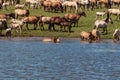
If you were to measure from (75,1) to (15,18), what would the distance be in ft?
29.9

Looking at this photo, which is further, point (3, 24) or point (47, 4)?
point (47, 4)

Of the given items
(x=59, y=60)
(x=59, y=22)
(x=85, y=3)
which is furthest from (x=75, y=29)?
(x=59, y=60)

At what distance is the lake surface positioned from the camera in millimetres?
24484

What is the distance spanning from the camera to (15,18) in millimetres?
51219

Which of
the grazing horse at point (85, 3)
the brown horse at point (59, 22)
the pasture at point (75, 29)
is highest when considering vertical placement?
the grazing horse at point (85, 3)

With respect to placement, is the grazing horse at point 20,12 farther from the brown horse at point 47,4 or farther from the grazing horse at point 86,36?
the grazing horse at point 86,36

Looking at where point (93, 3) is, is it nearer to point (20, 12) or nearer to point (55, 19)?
point (20, 12)

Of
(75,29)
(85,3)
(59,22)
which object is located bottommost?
(75,29)

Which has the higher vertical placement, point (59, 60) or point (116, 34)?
point (59, 60)

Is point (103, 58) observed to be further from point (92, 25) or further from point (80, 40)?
point (92, 25)

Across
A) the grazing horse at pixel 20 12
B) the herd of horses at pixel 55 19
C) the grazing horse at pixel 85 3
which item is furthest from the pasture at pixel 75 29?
the grazing horse at pixel 20 12

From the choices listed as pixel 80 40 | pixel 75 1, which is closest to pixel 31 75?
pixel 80 40

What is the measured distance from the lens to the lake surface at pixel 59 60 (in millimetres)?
24484

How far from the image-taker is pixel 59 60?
3014 centimetres
